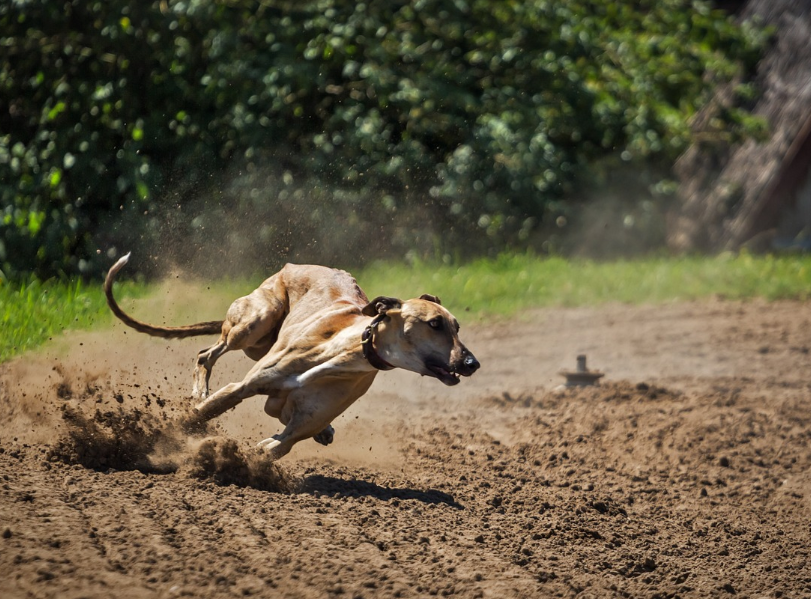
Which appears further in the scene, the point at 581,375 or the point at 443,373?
the point at 581,375

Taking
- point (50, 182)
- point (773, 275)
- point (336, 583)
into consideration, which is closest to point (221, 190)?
point (50, 182)

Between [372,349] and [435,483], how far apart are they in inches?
43.0

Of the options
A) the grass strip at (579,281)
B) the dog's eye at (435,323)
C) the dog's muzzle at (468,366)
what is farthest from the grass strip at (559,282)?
the dog's muzzle at (468,366)

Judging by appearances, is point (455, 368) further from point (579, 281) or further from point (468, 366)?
point (579, 281)

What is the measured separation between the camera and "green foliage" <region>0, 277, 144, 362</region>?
26.2 feet

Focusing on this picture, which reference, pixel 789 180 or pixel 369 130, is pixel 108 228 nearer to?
pixel 369 130

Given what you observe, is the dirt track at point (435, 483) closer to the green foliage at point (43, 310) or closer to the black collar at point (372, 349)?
the green foliage at point (43, 310)

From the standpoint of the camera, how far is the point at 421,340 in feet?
17.9

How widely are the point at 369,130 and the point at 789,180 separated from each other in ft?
20.3

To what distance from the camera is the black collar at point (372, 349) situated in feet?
18.2

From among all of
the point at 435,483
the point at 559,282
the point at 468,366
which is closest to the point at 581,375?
the point at 435,483

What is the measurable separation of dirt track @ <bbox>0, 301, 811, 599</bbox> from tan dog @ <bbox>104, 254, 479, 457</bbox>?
331 millimetres

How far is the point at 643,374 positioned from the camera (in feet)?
31.1

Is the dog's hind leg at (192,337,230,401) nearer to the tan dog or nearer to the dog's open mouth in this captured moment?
the tan dog
